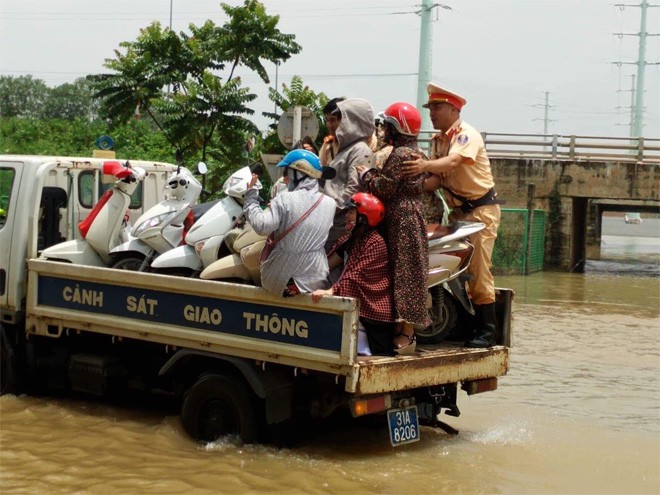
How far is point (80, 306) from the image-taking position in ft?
26.1

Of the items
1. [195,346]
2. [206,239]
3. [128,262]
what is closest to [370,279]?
[195,346]

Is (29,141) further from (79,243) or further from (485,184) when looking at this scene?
(485,184)

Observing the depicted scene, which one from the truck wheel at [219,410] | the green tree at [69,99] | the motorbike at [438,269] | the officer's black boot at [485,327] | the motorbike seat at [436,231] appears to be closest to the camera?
the truck wheel at [219,410]

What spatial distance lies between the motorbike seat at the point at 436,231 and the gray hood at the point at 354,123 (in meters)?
0.77

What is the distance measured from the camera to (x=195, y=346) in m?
7.16

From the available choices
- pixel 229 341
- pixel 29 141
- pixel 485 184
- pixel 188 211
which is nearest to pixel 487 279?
pixel 485 184

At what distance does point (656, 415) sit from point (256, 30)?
11.7 m

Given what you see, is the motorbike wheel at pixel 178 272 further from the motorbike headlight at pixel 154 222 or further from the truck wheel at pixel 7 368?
the truck wheel at pixel 7 368

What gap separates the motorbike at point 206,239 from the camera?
773 cm

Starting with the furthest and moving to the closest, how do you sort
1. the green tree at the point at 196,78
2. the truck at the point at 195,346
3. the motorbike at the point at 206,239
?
the green tree at the point at 196,78 → the motorbike at the point at 206,239 → the truck at the point at 195,346

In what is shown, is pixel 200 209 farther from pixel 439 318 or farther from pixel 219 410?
pixel 439 318

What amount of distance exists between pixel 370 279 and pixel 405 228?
0.41m

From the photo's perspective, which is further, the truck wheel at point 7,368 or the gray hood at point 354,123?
the truck wheel at point 7,368

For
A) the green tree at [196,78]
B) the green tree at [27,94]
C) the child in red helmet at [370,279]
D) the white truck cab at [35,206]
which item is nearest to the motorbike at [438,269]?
the child in red helmet at [370,279]
